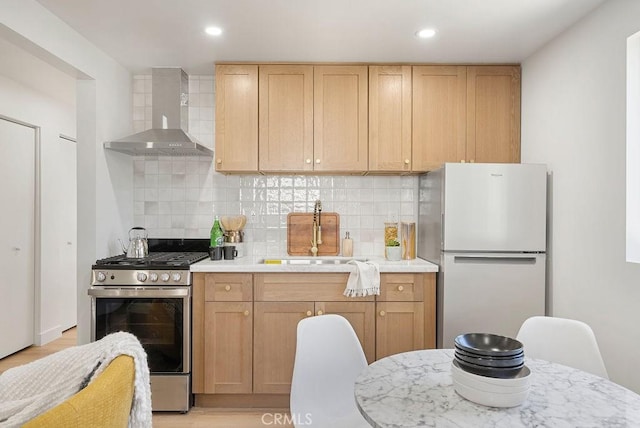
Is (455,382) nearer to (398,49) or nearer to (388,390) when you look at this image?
(388,390)

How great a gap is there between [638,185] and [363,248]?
1.89 meters

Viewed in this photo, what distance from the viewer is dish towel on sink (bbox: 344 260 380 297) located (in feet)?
8.52

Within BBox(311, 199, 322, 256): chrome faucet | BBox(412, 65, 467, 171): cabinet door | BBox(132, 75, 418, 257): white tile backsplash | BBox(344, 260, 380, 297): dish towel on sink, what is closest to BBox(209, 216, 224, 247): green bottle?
BBox(132, 75, 418, 257): white tile backsplash

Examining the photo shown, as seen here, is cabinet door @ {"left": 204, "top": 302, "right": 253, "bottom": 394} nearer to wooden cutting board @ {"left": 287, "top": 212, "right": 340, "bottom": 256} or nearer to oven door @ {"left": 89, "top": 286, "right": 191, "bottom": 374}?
oven door @ {"left": 89, "top": 286, "right": 191, "bottom": 374}

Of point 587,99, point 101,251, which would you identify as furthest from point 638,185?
point 101,251

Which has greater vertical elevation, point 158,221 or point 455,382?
point 158,221

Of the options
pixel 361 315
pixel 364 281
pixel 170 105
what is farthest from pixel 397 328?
pixel 170 105

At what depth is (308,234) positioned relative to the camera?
330cm

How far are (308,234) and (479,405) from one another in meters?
2.26

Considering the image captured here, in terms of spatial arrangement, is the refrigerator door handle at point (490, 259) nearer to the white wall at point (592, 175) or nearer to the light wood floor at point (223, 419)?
the white wall at point (592, 175)

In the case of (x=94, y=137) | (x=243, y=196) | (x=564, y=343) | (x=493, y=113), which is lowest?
(x=564, y=343)

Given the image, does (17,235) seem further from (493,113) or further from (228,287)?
(493,113)

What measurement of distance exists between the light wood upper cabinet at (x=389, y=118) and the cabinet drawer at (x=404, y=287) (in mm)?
835

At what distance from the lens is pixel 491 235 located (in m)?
2.59
